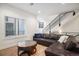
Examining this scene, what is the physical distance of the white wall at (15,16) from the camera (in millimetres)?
1599

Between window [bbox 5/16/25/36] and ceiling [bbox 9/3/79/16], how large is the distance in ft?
1.02

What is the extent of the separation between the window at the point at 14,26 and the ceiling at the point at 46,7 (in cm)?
31

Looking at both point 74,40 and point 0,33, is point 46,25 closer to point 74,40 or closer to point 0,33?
point 74,40

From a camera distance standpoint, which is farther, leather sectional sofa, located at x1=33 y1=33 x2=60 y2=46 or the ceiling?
leather sectional sofa, located at x1=33 y1=33 x2=60 y2=46

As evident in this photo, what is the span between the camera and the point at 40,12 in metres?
1.79

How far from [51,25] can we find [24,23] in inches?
25.4

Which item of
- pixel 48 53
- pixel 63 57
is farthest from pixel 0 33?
pixel 63 57

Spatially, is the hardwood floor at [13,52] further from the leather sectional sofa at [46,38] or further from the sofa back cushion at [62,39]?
the sofa back cushion at [62,39]

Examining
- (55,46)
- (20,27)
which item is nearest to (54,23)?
(55,46)

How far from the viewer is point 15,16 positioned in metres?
1.70

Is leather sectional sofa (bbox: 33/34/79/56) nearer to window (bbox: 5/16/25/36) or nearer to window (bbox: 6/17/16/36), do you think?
window (bbox: 5/16/25/36)

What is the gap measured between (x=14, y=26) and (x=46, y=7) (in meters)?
0.84

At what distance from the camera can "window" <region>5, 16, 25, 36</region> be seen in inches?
65.2

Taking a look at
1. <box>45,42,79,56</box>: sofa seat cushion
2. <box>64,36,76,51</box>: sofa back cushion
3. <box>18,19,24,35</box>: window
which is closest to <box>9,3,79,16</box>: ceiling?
<box>18,19,24,35</box>: window
